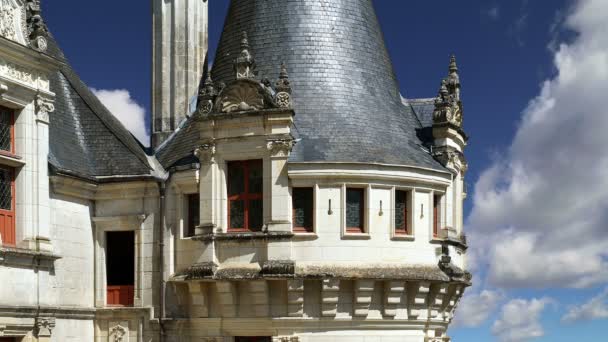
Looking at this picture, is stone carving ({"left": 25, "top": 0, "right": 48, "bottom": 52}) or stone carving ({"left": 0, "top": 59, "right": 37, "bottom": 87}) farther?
stone carving ({"left": 25, "top": 0, "right": 48, "bottom": 52})

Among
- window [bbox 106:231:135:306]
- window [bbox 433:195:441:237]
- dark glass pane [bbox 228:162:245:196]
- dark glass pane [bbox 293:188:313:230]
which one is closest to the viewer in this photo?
dark glass pane [bbox 293:188:313:230]

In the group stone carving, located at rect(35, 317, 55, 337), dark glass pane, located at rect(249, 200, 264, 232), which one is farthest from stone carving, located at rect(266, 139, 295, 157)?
stone carving, located at rect(35, 317, 55, 337)

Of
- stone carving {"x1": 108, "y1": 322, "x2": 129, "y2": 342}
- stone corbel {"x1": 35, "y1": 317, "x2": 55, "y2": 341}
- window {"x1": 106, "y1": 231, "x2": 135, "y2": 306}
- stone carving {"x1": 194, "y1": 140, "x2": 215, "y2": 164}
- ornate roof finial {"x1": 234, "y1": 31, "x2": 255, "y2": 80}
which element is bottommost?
stone carving {"x1": 108, "y1": 322, "x2": 129, "y2": 342}

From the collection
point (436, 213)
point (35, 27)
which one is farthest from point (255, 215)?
point (35, 27)

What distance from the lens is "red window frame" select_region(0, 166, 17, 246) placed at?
25.4m

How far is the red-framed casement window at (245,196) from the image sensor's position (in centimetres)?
2756

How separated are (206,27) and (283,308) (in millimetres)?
12014

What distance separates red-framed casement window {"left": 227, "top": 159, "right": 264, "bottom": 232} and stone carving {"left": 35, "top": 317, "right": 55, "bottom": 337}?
18.7 ft

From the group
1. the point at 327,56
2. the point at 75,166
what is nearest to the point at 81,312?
the point at 75,166

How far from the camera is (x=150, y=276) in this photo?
2909 cm

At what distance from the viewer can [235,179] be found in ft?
91.4

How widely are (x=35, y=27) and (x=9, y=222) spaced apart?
17.9 ft

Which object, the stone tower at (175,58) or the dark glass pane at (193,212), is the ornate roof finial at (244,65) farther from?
the stone tower at (175,58)

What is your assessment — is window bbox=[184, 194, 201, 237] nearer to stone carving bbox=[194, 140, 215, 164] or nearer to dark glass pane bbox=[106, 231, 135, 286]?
stone carving bbox=[194, 140, 215, 164]
